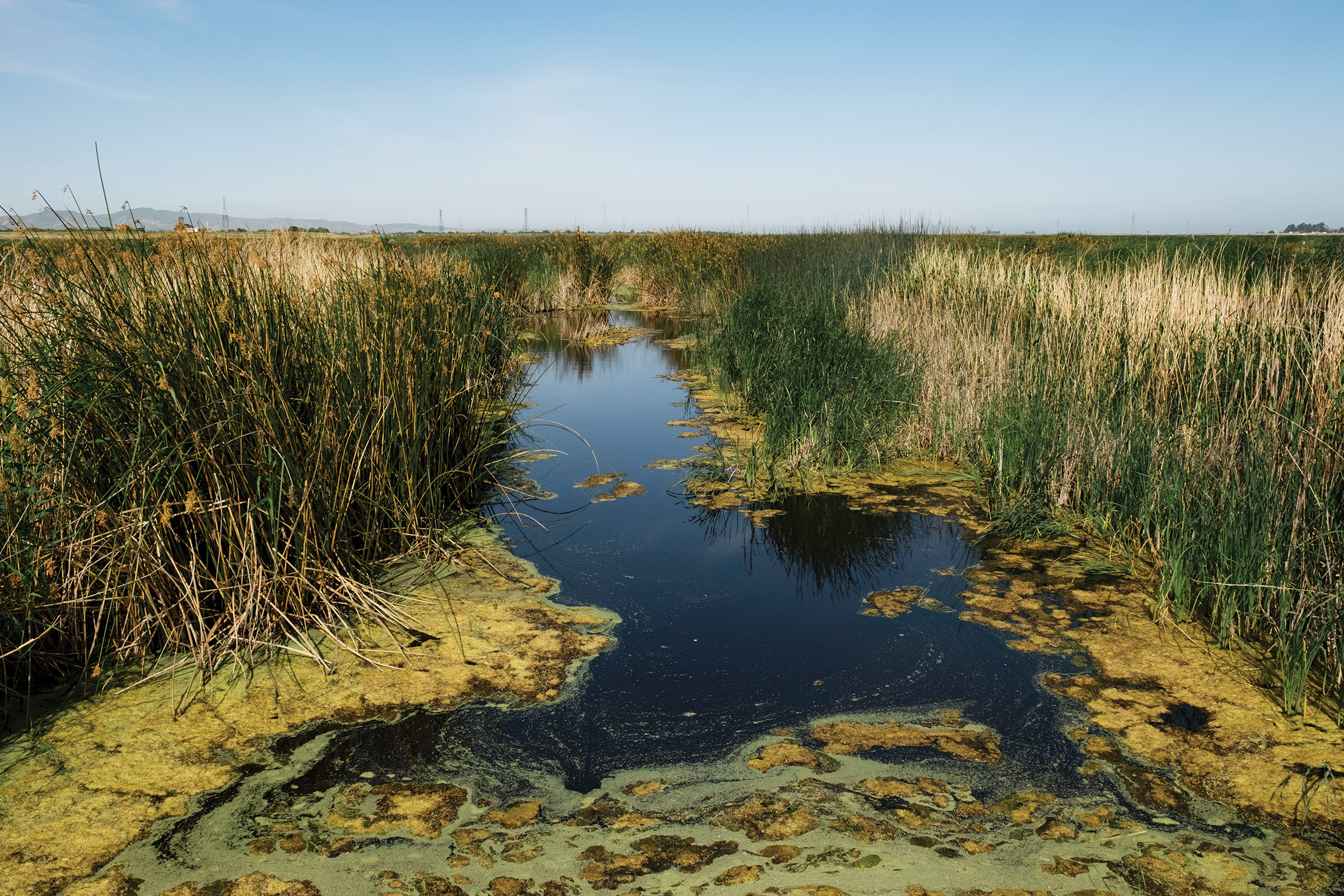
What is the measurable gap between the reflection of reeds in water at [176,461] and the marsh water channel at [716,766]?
73 cm

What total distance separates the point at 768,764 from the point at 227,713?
164 centimetres

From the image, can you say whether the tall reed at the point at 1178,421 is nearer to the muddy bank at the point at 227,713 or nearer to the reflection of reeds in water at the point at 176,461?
the muddy bank at the point at 227,713

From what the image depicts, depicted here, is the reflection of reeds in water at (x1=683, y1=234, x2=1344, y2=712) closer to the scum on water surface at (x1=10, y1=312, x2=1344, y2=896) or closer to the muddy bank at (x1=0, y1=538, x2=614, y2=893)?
the scum on water surface at (x1=10, y1=312, x2=1344, y2=896)

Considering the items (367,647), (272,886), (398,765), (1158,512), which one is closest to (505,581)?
(367,647)

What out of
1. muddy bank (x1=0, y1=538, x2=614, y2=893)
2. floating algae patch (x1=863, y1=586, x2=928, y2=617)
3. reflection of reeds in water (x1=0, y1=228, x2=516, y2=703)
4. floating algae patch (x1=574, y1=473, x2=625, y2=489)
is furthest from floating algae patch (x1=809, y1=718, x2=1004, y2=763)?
floating algae patch (x1=574, y1=473, x2=625, y2=489)

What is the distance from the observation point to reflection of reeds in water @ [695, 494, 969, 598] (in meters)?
3.76

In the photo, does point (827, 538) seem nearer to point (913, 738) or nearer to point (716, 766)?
point (913, 738)

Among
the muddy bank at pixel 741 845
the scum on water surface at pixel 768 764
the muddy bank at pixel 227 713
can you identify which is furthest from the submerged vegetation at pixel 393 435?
the muddy bank at pixel 741 845

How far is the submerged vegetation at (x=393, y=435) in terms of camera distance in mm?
2715

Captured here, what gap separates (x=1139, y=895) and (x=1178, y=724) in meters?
0.87

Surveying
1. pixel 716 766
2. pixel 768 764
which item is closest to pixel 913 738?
pixel 768 764

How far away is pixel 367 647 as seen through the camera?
9.82ft

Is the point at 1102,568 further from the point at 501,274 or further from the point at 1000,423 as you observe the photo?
the point at 501,274

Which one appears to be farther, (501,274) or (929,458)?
(501,274)
